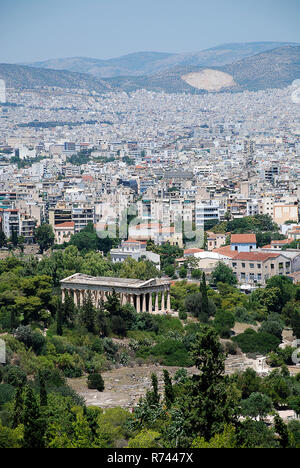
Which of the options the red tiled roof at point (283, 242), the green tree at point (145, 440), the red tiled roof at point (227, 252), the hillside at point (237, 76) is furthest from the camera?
the hillside at point (237, 76)

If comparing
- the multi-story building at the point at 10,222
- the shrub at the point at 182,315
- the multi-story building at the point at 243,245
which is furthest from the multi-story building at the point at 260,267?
the multi-story building at the point at 10,222

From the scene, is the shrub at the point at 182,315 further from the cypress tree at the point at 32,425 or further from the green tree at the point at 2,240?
the green tree at the point at 2,240

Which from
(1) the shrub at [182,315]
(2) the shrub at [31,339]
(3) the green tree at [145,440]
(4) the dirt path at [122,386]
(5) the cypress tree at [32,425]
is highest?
(5) the cypress tree at [32,425]

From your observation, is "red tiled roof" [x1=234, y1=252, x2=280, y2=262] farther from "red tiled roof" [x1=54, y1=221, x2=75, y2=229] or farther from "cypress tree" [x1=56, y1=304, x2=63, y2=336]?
"red tiled roof" [x1=54, y1=221, x2=75, y2=229]

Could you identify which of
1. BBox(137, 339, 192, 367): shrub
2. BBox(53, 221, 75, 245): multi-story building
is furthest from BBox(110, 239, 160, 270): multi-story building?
BBox(137, 339, 192, 367): shrub

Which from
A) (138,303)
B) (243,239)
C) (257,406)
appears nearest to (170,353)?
(138,303)

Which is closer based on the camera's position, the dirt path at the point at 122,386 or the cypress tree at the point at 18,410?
the cypress tree at the point at 18,410

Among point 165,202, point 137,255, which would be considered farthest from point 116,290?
point 165,202

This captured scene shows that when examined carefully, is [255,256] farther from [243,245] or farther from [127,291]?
[127,291]

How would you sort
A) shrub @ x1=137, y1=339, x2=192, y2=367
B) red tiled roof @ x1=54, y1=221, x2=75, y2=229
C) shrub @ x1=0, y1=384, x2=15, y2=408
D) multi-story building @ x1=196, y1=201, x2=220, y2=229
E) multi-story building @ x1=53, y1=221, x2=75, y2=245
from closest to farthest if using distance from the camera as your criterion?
shrub @ x1=0, y1=384, x2=15, y2=408
shrub @ x1=137, y1=339, x2=192, y2=367
multi-story building @ x1=53, y1=221, x2=75, y2=245
red tiled roof @ x1=54, y1=221, x2=75, y2=229
multi-story building @ x1=196, y1=201, x2=220, y2=229
